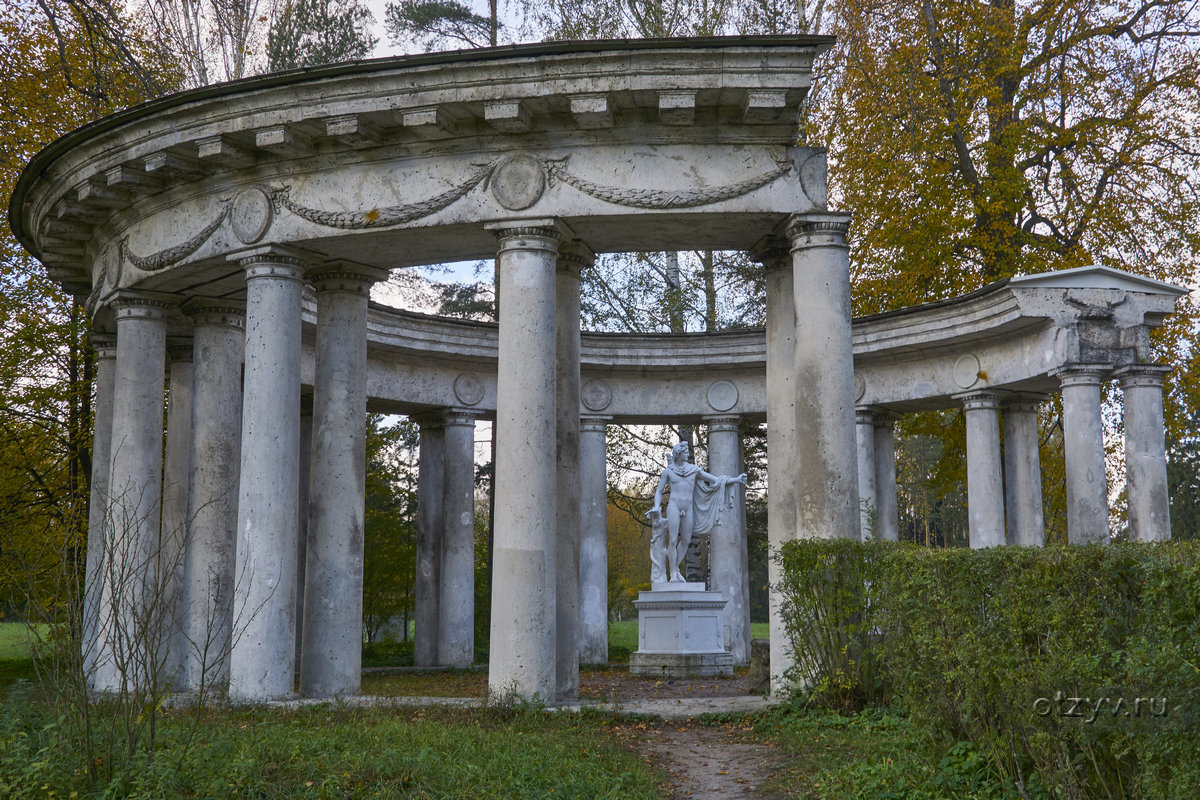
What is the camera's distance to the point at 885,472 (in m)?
26.8

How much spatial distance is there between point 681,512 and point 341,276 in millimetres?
10849

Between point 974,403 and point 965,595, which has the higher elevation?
point 974,403

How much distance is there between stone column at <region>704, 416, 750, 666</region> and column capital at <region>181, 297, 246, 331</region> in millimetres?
13008

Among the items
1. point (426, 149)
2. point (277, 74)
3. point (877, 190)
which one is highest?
point (877, 190)

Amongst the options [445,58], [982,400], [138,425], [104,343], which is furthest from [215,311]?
[982,400]

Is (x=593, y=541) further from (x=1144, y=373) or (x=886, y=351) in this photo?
(x=1144, y=373)

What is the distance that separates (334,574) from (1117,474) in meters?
26.2

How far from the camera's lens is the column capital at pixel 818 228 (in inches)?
546

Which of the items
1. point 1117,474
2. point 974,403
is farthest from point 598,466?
point 1117,474

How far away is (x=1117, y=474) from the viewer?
106ft

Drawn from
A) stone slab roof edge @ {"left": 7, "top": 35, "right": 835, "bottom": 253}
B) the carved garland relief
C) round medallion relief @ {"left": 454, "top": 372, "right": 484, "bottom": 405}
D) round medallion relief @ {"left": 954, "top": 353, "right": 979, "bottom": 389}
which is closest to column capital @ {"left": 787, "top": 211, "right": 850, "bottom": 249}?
the carved garland relief

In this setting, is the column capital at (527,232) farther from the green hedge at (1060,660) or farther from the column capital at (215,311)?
the green hedge at (1060,660)

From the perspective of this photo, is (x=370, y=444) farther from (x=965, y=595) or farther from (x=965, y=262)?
(x=965, y=595)

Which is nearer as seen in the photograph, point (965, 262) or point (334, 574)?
point (334, 574)
